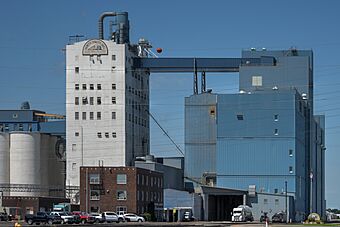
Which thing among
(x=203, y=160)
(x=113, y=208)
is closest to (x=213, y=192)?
(x=203, y=160)


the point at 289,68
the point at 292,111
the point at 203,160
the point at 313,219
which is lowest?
the point at 313,219

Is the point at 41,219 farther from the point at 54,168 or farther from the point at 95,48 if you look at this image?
the point at 54,168

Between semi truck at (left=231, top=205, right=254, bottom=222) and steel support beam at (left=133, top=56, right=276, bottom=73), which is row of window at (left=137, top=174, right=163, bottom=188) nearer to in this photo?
semi truck at (left=231, top=205, right=254, bottom=222)

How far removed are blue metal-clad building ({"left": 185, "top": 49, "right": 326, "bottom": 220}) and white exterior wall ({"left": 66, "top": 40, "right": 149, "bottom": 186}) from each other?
13.4 m

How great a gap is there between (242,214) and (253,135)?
756 inches

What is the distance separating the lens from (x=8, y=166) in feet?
456

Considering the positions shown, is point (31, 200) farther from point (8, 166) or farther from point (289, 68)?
point (289, 68)

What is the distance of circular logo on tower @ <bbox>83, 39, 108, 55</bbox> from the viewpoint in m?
137

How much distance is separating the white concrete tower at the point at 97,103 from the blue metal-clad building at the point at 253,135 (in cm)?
1324

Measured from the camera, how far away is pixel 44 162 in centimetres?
14000

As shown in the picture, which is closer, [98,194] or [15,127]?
[98,194]

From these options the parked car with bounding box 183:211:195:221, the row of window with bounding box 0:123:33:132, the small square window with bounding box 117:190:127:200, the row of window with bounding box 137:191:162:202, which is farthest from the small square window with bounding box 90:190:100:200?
the row of window with bounding box 0:123:33:132

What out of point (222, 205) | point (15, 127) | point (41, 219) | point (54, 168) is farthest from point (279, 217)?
point (15, 127)

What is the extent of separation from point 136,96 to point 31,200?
34.7 meters
